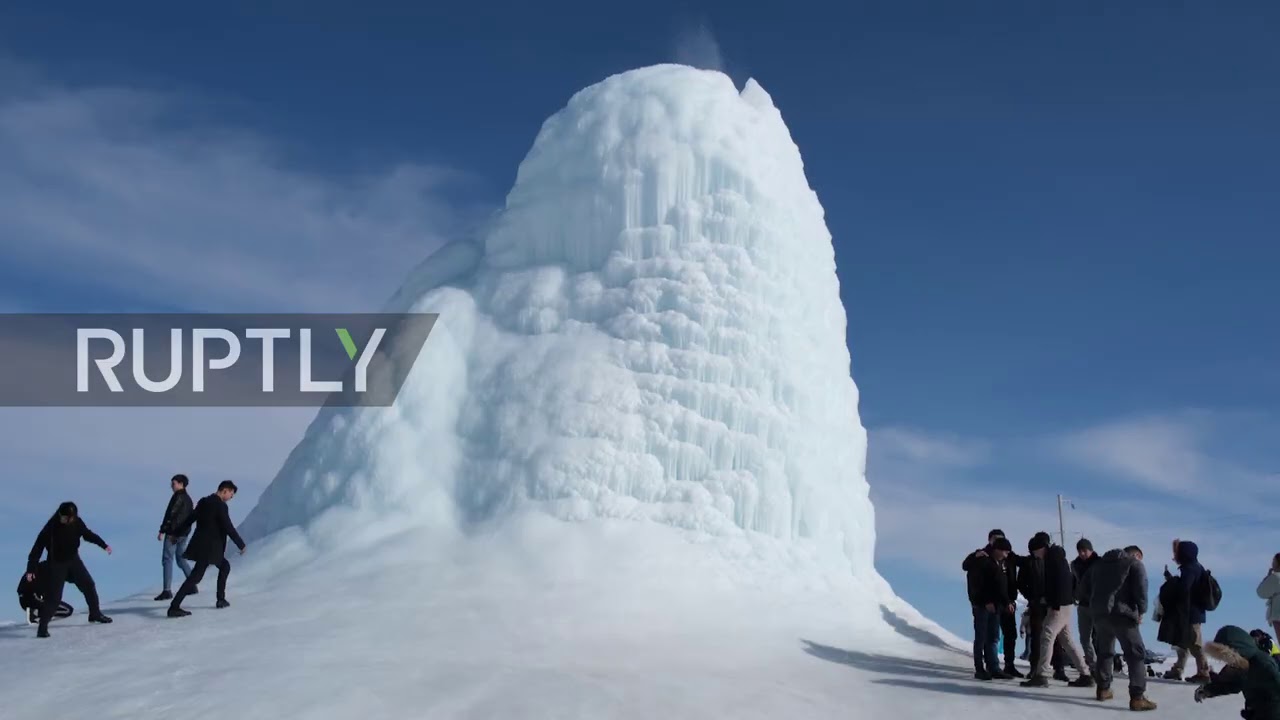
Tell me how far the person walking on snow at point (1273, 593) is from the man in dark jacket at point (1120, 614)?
10.5 feet

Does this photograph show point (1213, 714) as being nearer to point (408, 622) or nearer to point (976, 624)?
point (976, 624)

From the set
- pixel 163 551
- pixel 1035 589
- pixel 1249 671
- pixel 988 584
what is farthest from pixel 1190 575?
pixel 163 551

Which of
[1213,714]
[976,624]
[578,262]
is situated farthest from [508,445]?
[1213,714]

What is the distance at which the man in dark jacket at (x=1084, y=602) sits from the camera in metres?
14.5

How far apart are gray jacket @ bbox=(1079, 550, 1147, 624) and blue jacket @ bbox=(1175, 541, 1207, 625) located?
3.99 ft

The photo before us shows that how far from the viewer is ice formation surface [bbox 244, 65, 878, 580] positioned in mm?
20719

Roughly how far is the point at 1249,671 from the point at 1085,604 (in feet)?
19.5

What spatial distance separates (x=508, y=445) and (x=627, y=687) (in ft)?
26.8

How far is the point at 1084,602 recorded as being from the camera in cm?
1438

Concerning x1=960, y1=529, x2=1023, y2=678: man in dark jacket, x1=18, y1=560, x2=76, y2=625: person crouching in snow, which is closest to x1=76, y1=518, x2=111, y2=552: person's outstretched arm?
x1=18, y1=560, x2=76, y2=625: person crouching in snow

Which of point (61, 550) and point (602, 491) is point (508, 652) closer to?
point (602, 491)

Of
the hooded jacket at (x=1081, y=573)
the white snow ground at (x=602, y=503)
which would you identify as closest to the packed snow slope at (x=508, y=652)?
the white snow ground at (x=602, y=503)

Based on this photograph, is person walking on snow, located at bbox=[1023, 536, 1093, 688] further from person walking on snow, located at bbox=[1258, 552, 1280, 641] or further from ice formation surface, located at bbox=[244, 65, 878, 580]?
ice formation surface, located at bbox=[244, 65, 878, 580]

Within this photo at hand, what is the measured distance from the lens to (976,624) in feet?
48.2
